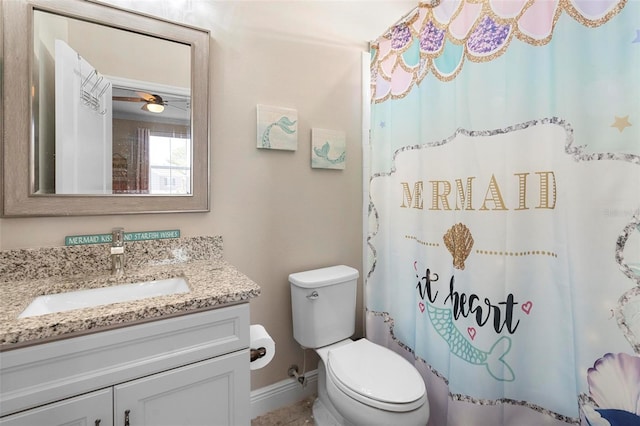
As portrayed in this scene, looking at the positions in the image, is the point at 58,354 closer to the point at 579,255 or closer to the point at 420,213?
the point at 420,213

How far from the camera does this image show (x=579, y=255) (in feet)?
→ 3.00

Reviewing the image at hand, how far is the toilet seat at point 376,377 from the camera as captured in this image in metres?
1.08

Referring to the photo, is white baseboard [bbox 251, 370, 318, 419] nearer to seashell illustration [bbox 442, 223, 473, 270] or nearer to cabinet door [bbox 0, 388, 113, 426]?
cabinet door [bbox 0, 388, 113, 426]

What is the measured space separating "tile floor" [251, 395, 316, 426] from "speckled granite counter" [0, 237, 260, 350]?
0.91 meters

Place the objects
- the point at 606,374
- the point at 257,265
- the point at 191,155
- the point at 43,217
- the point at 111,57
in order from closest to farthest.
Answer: the point at 606,374, the point at 43,217, the point at 111,57, the point at 191,155, the point at 257,265

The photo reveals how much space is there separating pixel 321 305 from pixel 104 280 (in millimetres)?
960

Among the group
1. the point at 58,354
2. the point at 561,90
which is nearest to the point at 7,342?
the point at 58,354

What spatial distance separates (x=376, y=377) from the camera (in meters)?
1.21

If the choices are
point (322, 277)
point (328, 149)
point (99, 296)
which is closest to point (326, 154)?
point (328, 149)

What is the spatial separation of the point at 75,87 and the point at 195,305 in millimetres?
1035

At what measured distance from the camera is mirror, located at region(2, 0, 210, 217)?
1.07 m

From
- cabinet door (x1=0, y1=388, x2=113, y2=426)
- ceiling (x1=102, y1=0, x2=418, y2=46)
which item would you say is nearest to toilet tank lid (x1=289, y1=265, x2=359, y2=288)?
cabinet door (x1=0, y1=388, x2=113, y2=426)

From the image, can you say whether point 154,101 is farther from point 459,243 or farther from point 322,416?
point 322,416

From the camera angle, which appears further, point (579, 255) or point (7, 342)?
point (579, 255)
